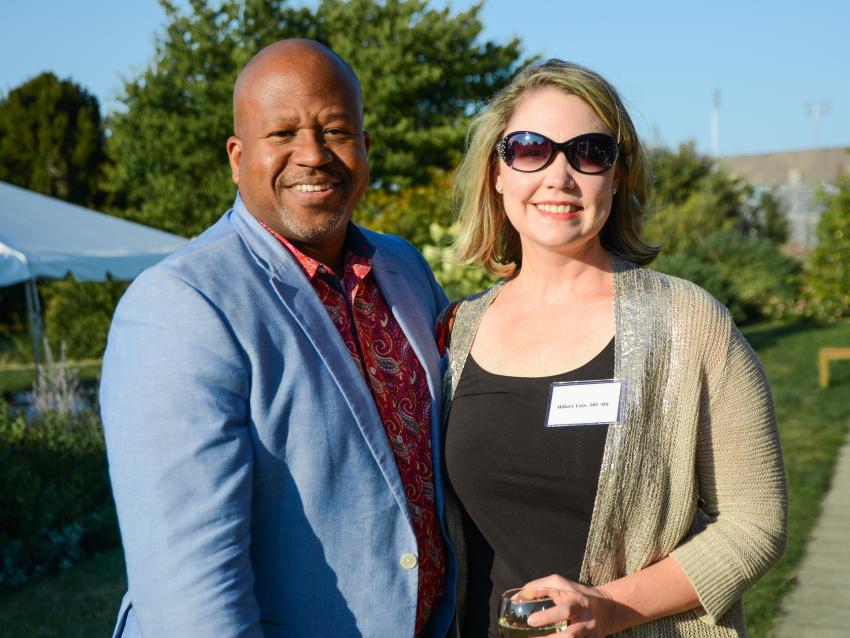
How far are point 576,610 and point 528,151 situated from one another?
45.7 inches

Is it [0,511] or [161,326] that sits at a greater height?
[161,326]

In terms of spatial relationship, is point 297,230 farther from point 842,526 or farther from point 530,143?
point 842,526

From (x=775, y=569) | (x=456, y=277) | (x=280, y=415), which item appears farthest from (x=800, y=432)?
(x=280, y=415)

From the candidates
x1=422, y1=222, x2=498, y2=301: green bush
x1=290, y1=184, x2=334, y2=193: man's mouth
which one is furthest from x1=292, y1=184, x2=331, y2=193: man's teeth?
x1=422, y1=222, x2=498, y2=301: green bush

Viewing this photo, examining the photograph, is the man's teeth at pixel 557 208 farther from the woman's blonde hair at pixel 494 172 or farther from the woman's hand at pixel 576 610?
the woman's hand at pixel 576 610

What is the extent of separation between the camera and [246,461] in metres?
1.77

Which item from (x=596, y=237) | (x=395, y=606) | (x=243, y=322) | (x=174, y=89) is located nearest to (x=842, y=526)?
(x=596, y=237)

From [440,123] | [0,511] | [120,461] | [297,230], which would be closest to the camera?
[120,461]

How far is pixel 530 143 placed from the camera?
2.33m

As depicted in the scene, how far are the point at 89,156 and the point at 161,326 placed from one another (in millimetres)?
28064

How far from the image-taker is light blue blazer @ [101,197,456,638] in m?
Answer: 1.72

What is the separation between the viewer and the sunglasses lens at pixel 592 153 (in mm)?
2283

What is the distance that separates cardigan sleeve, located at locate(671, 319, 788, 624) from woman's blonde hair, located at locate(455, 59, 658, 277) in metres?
0.53

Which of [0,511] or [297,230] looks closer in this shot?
[297,230]
